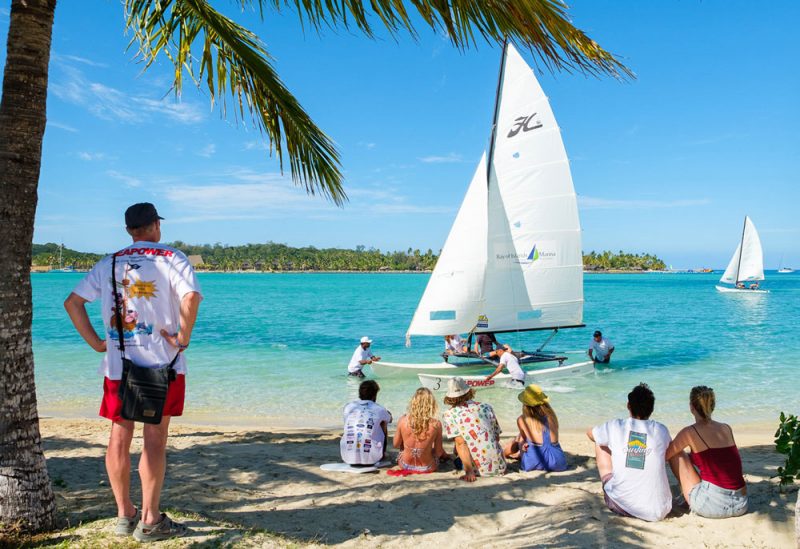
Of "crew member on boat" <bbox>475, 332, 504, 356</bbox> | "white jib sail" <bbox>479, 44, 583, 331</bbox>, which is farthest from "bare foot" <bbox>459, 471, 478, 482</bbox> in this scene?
"crew member on boat" <bbox>475, 332, 504, 356</bbox>

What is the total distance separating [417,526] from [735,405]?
35.4 feet

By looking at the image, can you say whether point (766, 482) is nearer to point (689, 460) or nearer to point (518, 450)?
point (689, 460)

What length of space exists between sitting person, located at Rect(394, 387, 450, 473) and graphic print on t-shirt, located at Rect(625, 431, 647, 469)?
76.7 inches

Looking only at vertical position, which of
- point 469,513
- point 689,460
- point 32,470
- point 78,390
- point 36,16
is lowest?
point 78,390

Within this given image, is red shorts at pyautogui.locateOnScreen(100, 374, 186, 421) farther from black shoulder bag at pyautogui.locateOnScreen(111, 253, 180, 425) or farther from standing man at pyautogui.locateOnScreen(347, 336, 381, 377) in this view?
standing man at pyautogui.locateOnScreen(347, 336, 381, 377)

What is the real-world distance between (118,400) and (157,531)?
0.88 m

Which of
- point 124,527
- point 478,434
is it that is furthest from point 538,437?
point 124,527

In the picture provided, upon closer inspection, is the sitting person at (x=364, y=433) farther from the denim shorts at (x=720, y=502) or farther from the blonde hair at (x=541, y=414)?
the denim shorts at (x=720, y=502)

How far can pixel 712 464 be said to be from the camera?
4.52m

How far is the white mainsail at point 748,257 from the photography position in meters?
59.8

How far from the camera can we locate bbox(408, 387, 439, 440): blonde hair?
225 inches

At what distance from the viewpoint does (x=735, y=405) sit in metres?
12.2

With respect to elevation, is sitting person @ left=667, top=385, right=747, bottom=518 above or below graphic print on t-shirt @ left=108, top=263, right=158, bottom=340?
below

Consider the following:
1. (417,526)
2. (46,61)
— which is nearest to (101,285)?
(46,61)
